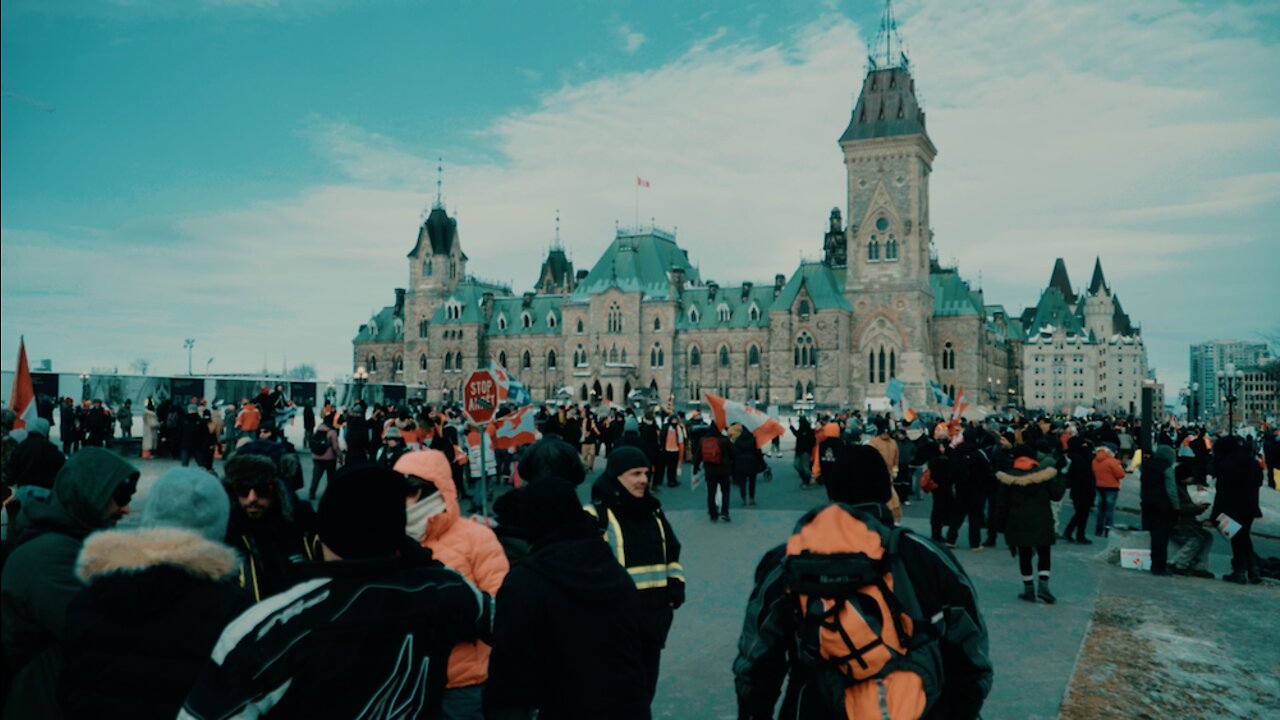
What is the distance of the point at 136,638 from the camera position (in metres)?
2.60

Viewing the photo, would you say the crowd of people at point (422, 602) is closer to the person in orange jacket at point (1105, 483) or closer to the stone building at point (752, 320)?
the person in orange jacket at point (1105, 483)

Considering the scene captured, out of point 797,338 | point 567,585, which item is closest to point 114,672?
point 567,585

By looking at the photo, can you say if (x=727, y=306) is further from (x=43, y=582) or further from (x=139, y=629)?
(x=139, y=629)

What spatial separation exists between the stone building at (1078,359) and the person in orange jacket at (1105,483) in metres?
120

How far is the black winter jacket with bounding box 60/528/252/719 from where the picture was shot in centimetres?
259

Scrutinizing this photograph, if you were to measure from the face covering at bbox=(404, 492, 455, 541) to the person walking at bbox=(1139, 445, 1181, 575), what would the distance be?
9669mm

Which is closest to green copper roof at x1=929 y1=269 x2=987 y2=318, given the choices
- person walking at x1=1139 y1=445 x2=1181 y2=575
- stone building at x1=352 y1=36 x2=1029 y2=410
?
stone building at x1=352 y1=36 x2=1029 y2=410

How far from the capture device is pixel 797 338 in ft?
212

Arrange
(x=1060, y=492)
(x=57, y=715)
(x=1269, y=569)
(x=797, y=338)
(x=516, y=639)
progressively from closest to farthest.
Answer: (x=57, y=715) < (x=516, y=639) < (x=1060, y=492) < (x=1269, y=569) < (x=797, y=338)

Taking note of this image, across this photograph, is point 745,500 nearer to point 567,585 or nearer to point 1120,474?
point 1120,474

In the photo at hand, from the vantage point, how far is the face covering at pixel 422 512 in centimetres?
422

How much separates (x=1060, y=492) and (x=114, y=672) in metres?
9.42

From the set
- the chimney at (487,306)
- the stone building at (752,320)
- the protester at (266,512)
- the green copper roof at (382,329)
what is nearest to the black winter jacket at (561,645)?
the protester at (266,512)

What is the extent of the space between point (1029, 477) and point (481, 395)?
6.25m
